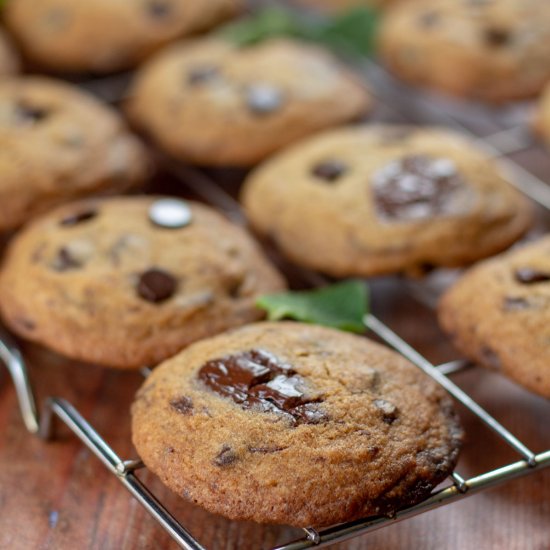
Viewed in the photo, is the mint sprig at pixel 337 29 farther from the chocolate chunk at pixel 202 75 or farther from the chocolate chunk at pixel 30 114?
the chocolate chunk at pixel 30 114

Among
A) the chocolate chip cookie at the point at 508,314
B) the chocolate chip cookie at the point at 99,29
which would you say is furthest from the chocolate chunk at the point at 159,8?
the chocolate chip cookie at the point at 508,314

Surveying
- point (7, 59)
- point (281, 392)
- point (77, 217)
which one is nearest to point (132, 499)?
point (281, 392)

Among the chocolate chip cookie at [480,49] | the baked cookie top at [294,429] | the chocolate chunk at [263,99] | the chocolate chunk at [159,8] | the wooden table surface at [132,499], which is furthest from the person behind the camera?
the chocolate chunk at [159,8]

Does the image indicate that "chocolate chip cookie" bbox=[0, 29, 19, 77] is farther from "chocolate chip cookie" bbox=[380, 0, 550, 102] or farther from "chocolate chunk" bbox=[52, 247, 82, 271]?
"chocolate chip cookie" bbox=[380, 0, 550, 102]

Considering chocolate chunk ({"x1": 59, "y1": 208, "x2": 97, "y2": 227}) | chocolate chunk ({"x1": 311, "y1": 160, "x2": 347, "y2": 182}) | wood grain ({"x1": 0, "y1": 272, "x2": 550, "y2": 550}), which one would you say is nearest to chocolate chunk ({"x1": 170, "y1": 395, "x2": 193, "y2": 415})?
wood grain ({"x1": 0, "y1": 272, "x2": 550, "y2": 550})

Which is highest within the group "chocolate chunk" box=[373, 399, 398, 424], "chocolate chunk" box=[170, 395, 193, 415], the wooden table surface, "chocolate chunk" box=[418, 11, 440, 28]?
"chocolate chunk" box=[418, 11, 440, 28]

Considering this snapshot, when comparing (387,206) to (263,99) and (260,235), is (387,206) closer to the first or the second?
(260,235)
